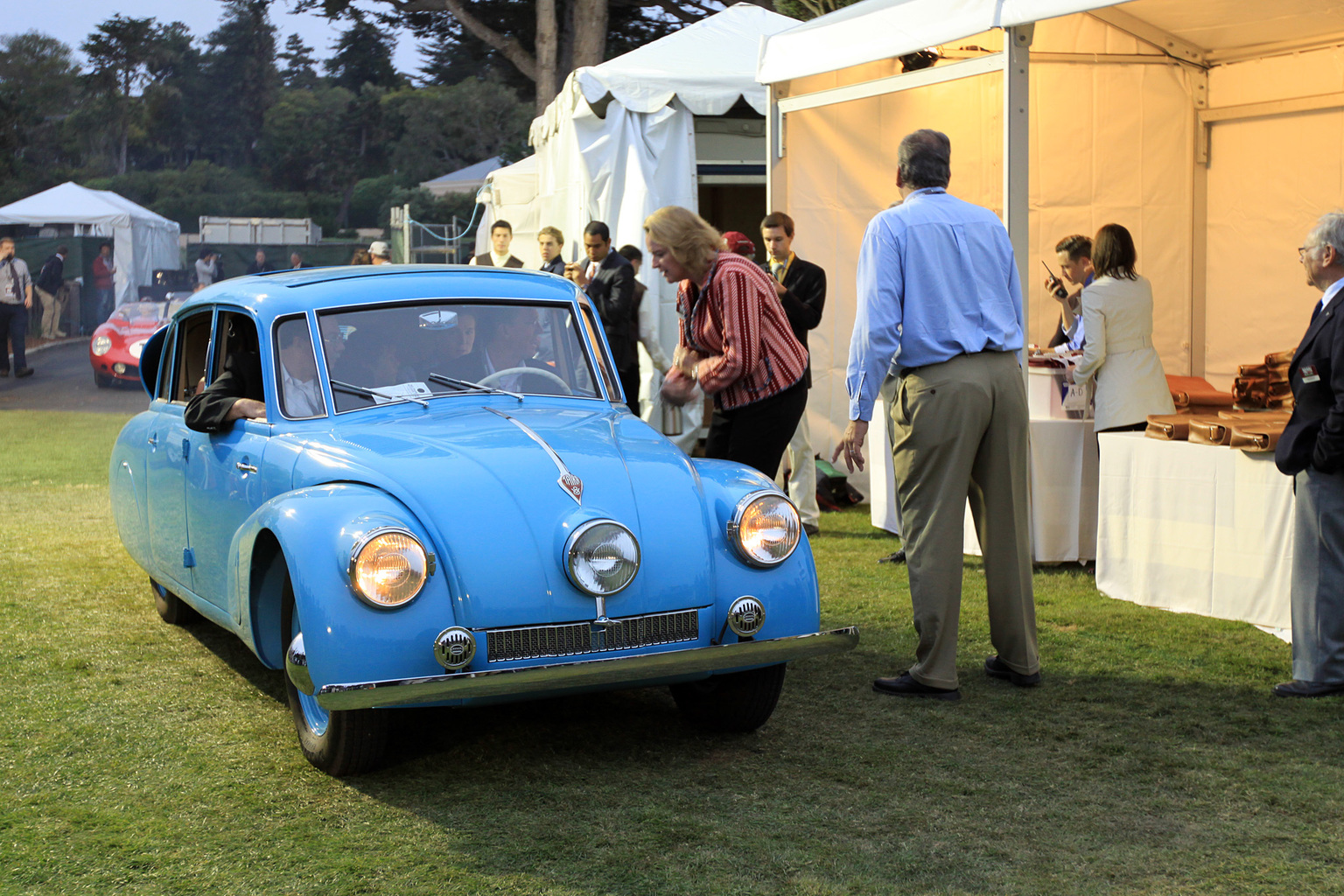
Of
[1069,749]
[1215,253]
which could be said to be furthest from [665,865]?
[1215,253]

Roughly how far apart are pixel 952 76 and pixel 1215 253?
2.86 meters

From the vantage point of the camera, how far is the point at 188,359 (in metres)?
5.89

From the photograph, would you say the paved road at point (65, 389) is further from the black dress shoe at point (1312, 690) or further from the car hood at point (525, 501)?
the black dress shoe at point (1312, 690)

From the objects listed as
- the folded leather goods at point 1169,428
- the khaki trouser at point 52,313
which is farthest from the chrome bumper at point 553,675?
the khaki trouser at point 52,313

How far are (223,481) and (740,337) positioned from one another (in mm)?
2142

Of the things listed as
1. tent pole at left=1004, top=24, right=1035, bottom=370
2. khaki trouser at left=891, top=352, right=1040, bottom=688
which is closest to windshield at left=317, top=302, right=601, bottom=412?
khaki trouser at left=891, top=352, right=1040, bottom=688

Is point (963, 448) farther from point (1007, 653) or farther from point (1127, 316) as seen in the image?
point (1127, 316)

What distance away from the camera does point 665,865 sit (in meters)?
3.38

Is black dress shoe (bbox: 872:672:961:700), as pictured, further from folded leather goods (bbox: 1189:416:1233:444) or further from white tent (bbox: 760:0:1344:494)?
white tent (bbox: 760:0:1344:494)

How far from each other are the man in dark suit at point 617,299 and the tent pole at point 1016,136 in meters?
3.41

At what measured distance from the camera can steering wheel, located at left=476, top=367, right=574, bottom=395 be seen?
4.93 metres

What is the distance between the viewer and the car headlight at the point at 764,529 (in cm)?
409

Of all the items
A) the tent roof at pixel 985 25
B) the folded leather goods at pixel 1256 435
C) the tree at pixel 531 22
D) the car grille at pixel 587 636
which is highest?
the tree at pixel 531 22

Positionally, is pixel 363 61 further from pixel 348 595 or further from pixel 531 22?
pixel 348 595
